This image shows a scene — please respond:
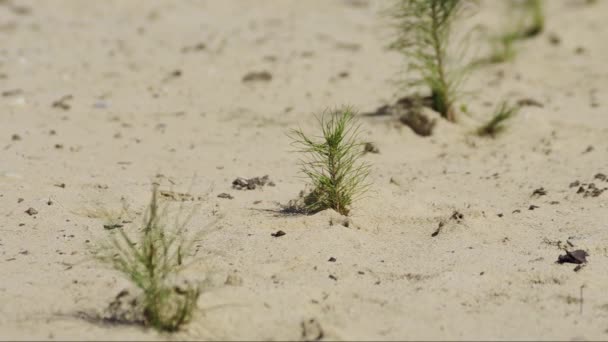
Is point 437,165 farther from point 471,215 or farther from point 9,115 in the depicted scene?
point 9,115

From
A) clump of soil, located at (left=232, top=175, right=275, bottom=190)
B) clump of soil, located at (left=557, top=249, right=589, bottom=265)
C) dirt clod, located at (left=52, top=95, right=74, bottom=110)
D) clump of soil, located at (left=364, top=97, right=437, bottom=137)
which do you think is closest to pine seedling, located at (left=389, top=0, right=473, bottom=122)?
clump of soil, located at (left=364, top=97, right=437, bottom=137)

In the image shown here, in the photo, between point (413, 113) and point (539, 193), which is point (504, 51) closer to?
point (413, 113)

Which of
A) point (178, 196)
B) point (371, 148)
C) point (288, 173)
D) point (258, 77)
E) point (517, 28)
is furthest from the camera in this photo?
→ point (517, 28)

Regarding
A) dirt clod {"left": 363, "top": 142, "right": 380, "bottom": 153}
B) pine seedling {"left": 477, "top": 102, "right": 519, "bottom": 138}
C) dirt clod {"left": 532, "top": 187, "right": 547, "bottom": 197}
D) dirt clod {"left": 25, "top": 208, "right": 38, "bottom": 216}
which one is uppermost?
pine seedling {"left": 477, "top": 102, "right": 519, "bottom": 138}

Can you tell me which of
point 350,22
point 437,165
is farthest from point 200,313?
point 350,22

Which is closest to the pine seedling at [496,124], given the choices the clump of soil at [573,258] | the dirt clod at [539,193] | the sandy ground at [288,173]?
the sandy ground at [288,173]

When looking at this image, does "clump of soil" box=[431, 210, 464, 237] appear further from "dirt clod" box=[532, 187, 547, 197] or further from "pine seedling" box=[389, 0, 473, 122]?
"pine seedling" box=[389, 0, 473, 122]

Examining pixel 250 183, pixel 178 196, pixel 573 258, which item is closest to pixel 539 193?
pixel 573 258
